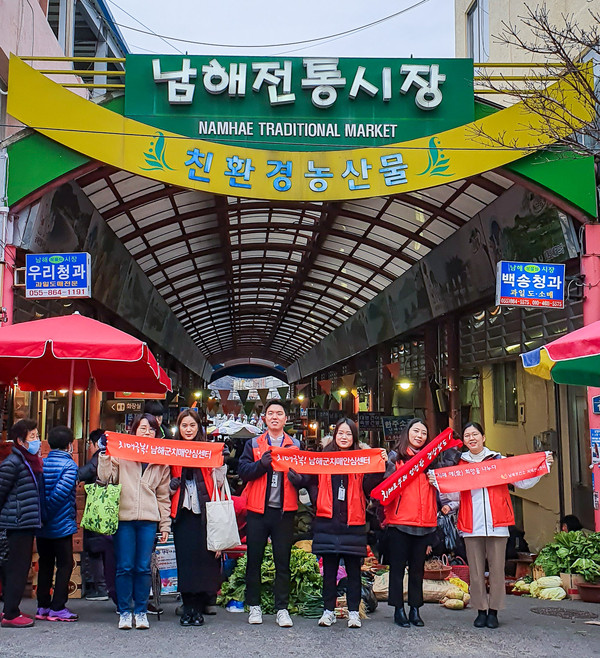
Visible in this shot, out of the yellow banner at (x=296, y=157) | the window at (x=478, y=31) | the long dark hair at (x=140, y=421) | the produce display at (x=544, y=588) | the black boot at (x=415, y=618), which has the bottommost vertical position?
the produce display at (x=544, y=588)

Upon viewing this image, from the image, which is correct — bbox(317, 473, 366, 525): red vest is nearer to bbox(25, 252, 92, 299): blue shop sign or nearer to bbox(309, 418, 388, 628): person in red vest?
bbox(309, 418, 388, 628): person in red vest

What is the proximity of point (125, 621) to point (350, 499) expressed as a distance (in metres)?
2.06

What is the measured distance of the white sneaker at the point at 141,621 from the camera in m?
5.82

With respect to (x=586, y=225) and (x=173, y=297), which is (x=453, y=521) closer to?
(x=586, y=225)

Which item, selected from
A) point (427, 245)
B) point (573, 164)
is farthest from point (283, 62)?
point (427, 245)

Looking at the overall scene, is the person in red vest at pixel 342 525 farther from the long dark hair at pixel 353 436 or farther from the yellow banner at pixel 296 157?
the yellow banner at pixel 296 157

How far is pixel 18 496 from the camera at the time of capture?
5770 mm

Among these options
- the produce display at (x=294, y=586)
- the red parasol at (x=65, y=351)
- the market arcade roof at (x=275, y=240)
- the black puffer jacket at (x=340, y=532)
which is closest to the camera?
the black puffer jacket at (x=340, y=532)

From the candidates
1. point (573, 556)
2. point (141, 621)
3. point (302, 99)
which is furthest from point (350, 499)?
point (302, 99)

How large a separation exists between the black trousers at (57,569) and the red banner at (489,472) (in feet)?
10.4

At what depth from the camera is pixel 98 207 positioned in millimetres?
12328

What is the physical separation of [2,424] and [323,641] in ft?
18.8

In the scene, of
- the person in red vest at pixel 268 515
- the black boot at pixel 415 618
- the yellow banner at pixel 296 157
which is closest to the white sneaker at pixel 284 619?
the person in red vest at pixel 268 515

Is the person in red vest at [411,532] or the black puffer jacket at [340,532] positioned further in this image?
the person in red vest at [411,532]
